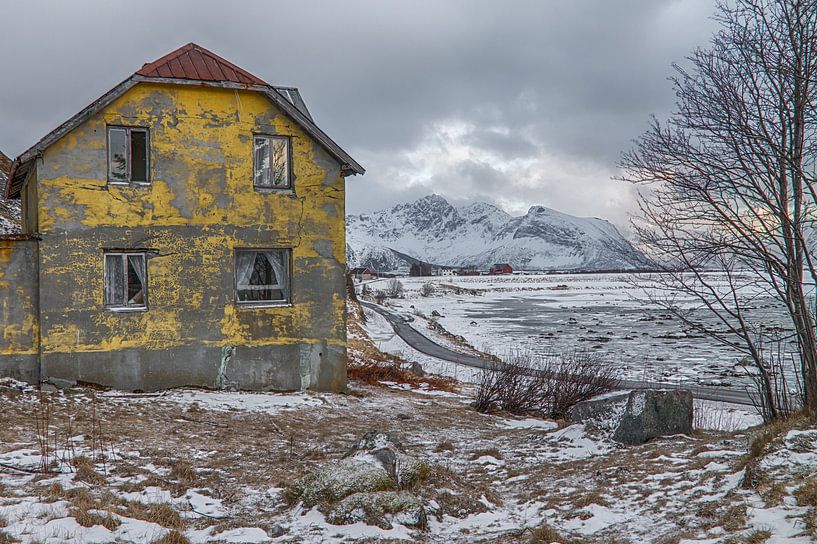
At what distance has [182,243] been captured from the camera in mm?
14219

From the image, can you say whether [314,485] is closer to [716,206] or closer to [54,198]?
[716,206]

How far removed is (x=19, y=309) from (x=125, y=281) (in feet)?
7.35

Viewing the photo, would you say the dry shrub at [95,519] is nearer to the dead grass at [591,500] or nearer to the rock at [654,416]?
the dead grass at [591,500]

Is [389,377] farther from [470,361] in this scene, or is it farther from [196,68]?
[196,68]

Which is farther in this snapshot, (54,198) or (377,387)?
(377,387)

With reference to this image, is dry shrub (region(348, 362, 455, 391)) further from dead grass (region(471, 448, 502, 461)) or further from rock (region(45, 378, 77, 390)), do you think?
Answer: dead grass (region(471, 448, 502, 461))

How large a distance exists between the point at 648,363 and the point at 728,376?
4078mm

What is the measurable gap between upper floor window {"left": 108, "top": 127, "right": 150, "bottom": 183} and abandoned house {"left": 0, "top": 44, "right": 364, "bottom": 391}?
0.10ft

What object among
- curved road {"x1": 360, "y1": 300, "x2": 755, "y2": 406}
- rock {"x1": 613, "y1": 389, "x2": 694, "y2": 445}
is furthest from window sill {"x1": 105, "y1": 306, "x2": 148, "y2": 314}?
curved road {"x1": 360, "y1": 300, "x2": 755, "y2": 406}

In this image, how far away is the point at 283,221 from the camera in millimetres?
14969

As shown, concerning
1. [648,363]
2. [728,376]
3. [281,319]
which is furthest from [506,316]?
[281,319]

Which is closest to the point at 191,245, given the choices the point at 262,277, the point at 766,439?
the point at 262,277

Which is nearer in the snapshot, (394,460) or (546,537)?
(546,537)

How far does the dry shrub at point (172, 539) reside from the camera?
5.66 metres
